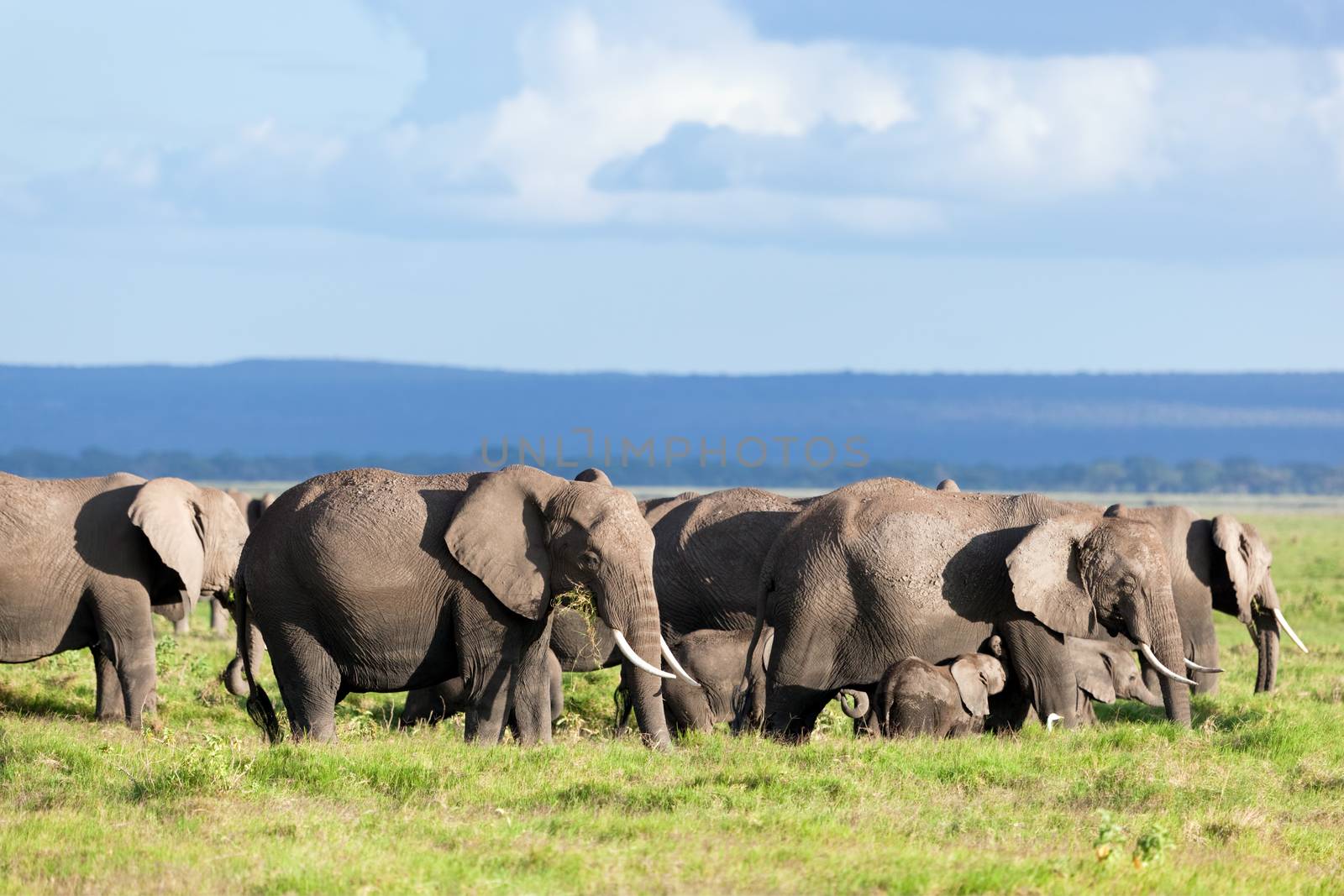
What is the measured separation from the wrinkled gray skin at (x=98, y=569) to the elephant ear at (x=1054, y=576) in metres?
6.64

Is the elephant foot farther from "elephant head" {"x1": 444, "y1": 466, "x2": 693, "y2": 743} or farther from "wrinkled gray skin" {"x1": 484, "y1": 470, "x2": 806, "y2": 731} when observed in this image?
"elephant head" {"x1": 444, "y1": 466, "x2": 693, "y2": 743}

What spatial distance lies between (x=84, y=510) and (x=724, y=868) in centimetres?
816

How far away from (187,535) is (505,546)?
4.09m

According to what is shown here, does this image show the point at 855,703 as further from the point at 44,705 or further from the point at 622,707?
the point at 44,705

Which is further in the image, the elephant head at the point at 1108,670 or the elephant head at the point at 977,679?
the elephant head at the point at 1108,670

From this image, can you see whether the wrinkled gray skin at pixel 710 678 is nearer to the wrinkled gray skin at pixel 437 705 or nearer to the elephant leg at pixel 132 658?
the wrinkled gray skin at pixel 437 705

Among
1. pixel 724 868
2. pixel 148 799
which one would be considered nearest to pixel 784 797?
pixel 724 868

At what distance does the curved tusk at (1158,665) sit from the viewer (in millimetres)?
15109

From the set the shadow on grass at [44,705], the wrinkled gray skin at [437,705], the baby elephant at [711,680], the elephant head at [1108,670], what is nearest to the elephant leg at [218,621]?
the shadow on grass at [44,705]

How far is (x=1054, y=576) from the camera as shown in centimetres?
1477

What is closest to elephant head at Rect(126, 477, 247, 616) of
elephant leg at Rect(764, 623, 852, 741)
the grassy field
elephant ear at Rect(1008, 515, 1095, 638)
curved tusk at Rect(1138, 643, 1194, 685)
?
the grassy field

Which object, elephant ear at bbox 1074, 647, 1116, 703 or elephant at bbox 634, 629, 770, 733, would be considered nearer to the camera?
elephant at bbox 634, 629, 770, 733

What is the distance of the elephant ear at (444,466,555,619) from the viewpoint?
13.2 metres

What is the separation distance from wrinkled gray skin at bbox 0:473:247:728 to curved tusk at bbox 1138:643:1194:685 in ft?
24.7
